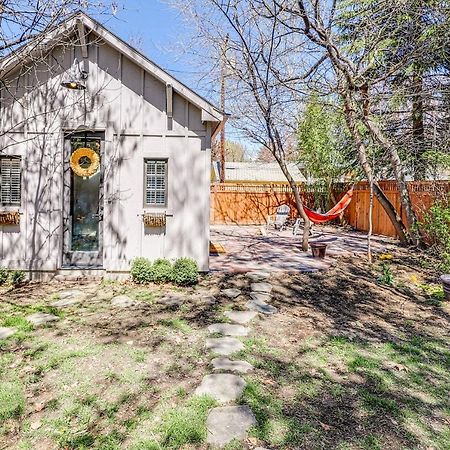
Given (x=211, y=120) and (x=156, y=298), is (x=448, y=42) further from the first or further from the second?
(x=156, y=298)

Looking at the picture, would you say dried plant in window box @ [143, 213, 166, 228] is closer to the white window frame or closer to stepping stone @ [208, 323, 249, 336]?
the white window frame

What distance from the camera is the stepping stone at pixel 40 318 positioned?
15.1 ft

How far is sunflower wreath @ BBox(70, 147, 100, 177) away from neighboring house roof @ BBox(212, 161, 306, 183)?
57.0 feet

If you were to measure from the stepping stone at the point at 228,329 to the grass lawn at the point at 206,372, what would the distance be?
0.47 feet

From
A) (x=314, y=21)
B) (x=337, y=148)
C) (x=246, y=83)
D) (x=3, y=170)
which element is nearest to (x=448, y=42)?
(x=314, y=21)

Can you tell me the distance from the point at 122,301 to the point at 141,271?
905 millimetres

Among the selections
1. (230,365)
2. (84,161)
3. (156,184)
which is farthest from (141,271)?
(230,365)

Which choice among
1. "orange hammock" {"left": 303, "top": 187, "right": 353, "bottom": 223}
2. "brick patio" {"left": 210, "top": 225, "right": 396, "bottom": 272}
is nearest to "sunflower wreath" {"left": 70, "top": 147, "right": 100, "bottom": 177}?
"brick patio" {"left": 210, "top": 225, "right": 396, "bottom": 272}

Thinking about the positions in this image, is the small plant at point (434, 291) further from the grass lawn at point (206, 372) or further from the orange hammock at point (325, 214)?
the orange hammock at point (325, 214)

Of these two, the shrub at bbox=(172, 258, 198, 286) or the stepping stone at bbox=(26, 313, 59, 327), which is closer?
the stepping stone at bbox=(26, 313, 59, 327)

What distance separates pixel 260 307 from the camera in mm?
5309

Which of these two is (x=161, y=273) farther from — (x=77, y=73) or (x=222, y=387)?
(x=77, y=73)

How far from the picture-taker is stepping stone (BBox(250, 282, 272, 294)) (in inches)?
236

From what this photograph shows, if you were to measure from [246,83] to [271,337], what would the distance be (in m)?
6.63
